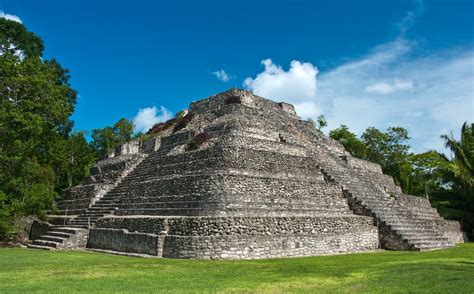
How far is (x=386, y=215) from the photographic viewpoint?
18.8 metres

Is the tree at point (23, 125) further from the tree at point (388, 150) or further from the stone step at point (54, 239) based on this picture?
the tree at point (388, 150)

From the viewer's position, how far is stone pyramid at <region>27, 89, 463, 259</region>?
47.3ft

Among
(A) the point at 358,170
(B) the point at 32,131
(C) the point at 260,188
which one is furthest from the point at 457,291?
(B) the point at 32,131

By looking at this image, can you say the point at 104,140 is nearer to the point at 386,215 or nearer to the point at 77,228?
the point at 77,228

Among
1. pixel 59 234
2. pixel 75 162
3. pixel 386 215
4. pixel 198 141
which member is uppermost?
pixel 75 162

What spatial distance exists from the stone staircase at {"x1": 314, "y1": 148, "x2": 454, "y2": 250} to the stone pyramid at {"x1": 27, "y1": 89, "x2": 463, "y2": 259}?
0.06m

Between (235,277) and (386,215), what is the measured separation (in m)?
11.7

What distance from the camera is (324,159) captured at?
2298cm

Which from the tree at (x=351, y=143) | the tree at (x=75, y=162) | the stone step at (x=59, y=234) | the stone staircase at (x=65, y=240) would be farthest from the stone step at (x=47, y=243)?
the tree at (x=351, y=143)

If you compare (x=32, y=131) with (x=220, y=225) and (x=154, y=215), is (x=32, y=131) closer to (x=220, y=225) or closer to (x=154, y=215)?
(x=154, y=215)

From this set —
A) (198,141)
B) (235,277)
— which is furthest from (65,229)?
(235,277)

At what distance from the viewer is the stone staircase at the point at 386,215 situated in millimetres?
17422

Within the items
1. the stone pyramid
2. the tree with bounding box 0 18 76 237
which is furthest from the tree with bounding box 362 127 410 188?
the tree with bounding box 0 18 76 237

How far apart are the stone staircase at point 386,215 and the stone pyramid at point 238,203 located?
57 millimetres
